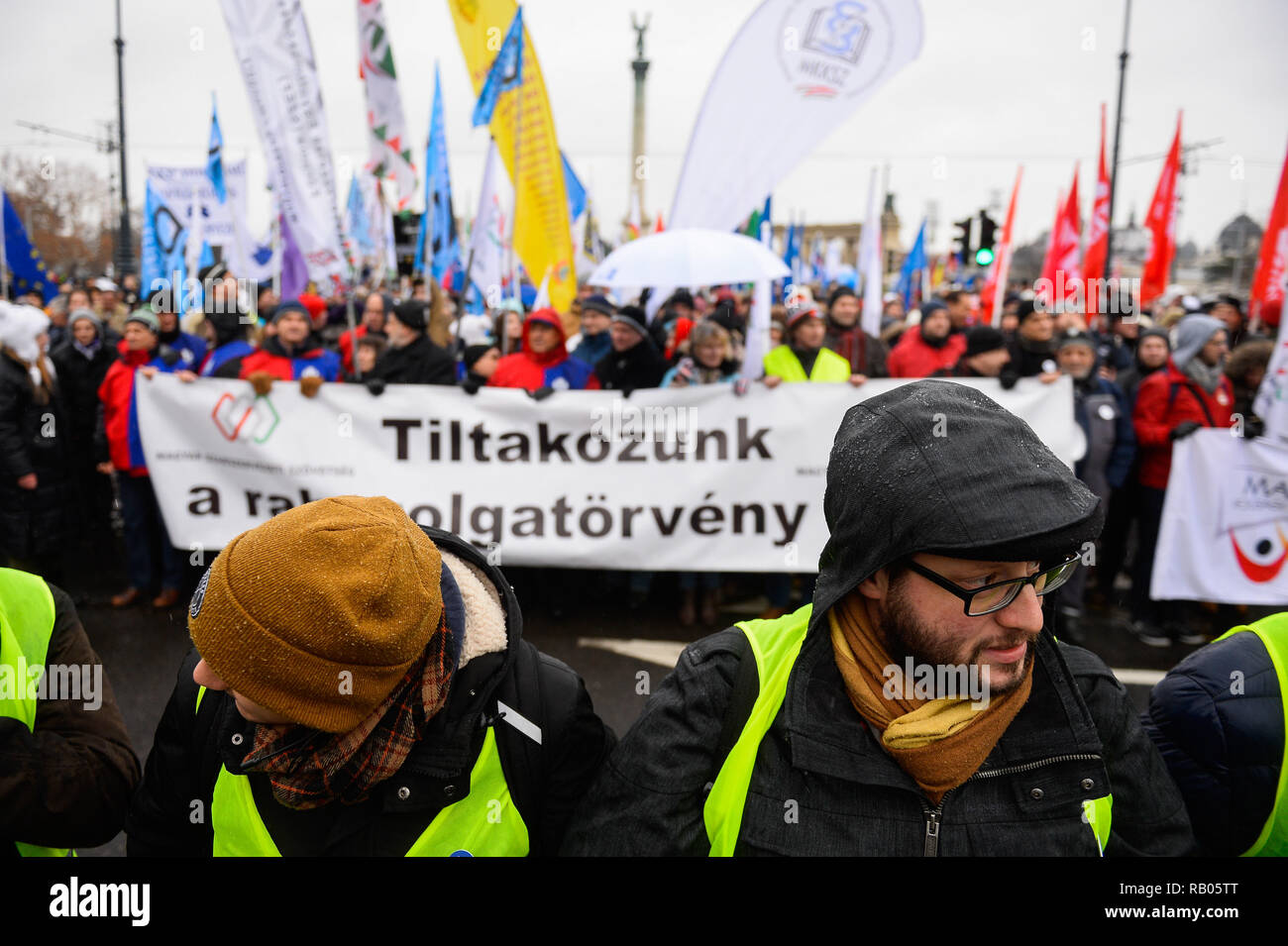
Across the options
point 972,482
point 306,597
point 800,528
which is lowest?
point 800,528

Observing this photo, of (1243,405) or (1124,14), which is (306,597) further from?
(1124,14)

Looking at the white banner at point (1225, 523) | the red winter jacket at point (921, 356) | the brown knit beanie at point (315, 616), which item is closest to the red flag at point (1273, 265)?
the white banner at point (1225, 523)

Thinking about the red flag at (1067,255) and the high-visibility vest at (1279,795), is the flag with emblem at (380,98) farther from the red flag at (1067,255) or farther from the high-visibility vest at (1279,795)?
the red flag at (1067,255)

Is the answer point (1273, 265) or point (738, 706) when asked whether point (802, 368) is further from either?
point (738, 706)

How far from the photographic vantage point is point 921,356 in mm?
6922

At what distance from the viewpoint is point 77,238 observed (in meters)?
34.1

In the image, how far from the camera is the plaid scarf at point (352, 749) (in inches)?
55.3

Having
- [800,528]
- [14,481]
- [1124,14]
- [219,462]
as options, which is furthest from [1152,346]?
[1124,14]

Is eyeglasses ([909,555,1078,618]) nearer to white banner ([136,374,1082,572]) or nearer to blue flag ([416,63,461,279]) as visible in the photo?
white banner ([136,374,1082,572])

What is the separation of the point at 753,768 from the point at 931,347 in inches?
241

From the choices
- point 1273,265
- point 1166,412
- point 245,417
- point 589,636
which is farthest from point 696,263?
point 1273,265

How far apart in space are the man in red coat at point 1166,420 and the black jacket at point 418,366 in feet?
15.0

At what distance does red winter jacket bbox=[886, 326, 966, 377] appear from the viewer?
6832mm
